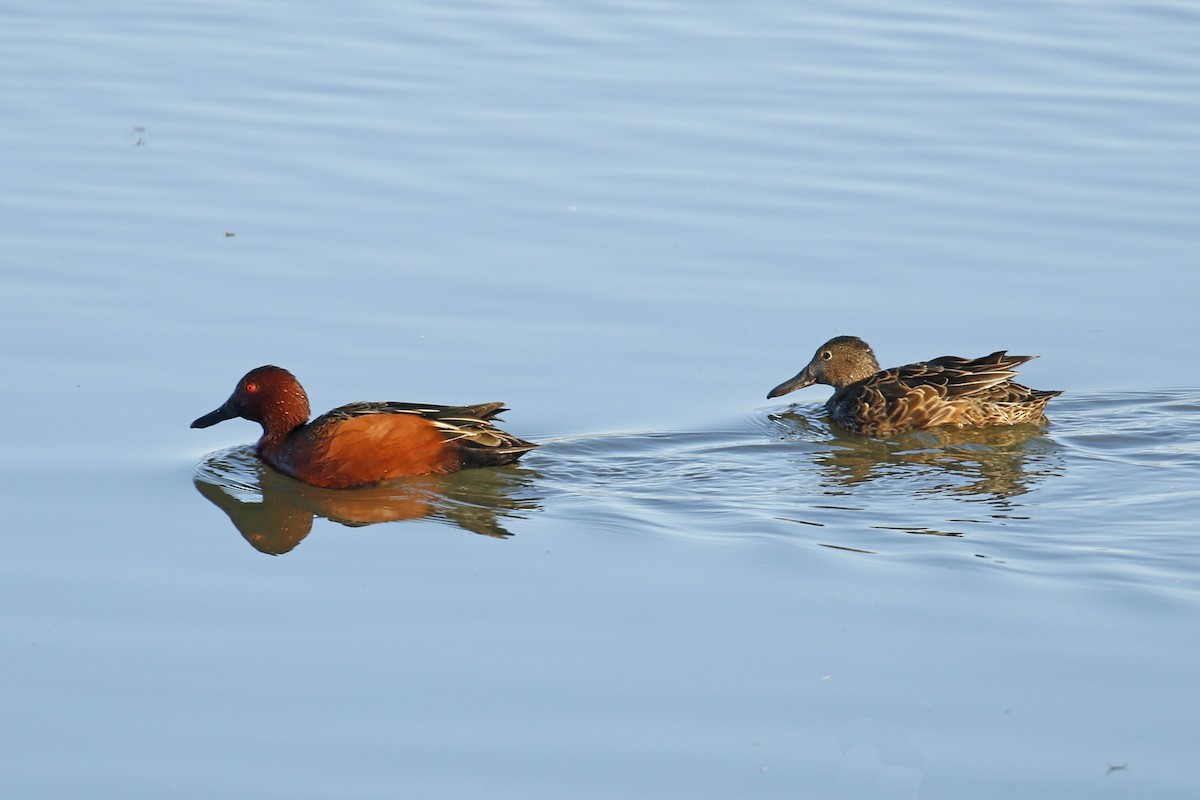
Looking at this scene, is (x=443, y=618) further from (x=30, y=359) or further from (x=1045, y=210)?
(x=1045, y=210)

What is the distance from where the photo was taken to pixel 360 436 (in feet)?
29.9

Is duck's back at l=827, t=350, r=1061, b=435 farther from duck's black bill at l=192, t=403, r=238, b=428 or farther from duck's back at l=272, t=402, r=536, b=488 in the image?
duck's black bill at l=192, t=403, r=238, b=428

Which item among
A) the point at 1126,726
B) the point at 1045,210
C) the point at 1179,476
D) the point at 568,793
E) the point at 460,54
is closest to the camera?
the point at 568,793

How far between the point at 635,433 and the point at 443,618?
107 inches

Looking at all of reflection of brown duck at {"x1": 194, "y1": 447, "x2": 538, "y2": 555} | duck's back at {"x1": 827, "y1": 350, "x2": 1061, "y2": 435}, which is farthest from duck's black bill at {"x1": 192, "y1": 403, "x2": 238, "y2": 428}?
duck's back at {"x1": 827, "y1": 350, "x2": 1061, "y2": 435}

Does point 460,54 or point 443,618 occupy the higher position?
point 460,54

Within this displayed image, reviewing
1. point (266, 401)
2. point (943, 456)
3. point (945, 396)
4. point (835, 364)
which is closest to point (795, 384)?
point (835, 364)

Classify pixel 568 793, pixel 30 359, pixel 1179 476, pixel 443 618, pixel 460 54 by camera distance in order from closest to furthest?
pixel 568 793, pixel 443 618, pixel 1179 476, pixel 30 359, pixel 460 54

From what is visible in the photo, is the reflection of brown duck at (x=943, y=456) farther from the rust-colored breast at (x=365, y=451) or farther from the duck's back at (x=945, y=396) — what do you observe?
the rust-colored breast at (x=365, y=451)

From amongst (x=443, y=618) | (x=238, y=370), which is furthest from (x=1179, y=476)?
(x=238, y=370)

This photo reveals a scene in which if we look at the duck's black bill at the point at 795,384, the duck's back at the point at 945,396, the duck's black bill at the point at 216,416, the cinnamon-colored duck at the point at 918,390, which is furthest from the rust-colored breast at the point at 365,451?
the duck's back at the point at 945,396

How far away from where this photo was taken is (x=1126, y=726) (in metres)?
6.16

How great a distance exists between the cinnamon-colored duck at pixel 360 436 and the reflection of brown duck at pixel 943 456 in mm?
1783

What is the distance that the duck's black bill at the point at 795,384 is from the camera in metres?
10.5
